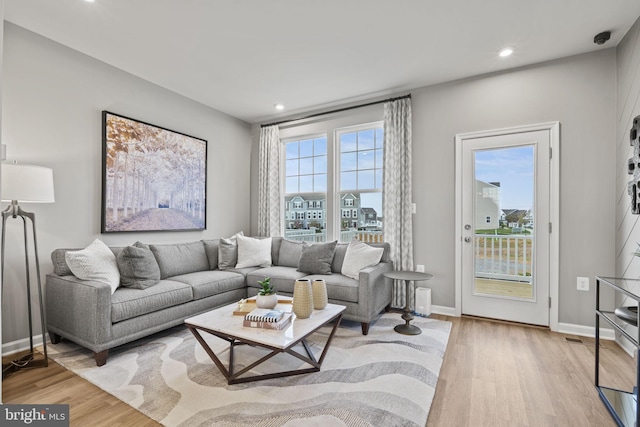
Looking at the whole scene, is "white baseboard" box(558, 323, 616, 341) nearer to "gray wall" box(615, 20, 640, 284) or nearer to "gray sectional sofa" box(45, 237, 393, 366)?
"gray wall" box(615, 20, 640, 284)

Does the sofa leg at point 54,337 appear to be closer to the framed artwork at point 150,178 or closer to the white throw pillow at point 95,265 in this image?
the white throw pillow at point 95,265

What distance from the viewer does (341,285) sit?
3.09 meters

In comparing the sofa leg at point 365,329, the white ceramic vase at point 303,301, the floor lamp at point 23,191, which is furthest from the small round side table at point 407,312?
the floor lamp at point 23,191

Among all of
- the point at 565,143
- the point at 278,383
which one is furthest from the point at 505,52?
the point at 278,383

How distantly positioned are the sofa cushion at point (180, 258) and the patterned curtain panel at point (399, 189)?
7.54ft

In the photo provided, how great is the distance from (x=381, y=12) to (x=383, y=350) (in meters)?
2.70

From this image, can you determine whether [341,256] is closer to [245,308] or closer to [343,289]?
[343,289]

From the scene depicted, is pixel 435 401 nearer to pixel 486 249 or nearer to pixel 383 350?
pixel 383 350

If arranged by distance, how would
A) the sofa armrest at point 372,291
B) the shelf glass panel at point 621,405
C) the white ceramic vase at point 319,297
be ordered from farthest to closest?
the sofa armrest at point 372,291
the white ceramic vase at point 319,297
the shelf glass panel at point 621,405

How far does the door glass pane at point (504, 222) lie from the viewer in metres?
3.17

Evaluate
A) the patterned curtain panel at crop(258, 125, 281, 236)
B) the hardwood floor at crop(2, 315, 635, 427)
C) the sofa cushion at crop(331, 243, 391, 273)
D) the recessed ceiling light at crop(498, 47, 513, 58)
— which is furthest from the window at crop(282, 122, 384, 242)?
the hardwood floor at crop(2, 315, 635, 427)

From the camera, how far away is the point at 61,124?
2.81 m

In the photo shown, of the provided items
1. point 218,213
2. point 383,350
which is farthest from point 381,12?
point 218,213

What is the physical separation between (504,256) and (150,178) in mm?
4005
